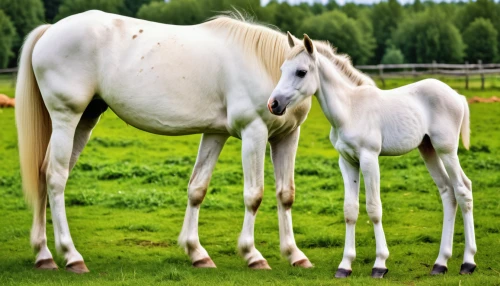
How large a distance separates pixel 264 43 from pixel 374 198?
1999 millimetres

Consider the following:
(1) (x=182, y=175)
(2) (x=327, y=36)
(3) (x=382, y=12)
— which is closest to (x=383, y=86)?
(1) (x=182, y=175)

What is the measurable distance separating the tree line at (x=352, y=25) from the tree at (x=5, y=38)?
0.02 meters

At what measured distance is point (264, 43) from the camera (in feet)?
23.4

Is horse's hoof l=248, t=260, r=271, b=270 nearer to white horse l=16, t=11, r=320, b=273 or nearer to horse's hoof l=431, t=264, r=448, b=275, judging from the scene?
white horse l=16, t=11, r=320, b=273

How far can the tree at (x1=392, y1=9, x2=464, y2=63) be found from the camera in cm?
6500

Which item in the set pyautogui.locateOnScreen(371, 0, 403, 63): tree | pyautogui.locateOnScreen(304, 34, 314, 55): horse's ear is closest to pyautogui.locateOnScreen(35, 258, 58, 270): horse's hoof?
pyautogui.locateOnScreen(304, 34, 314, 55): horse's ear

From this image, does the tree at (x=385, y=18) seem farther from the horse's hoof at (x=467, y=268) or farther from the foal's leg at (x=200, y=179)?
the horse's hoof at (x=467, y=268)

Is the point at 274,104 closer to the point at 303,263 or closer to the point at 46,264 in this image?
the point at 303,263

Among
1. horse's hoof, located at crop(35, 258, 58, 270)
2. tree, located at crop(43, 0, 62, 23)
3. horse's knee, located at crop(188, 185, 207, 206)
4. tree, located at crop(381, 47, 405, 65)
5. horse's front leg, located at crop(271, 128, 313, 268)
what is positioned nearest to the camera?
horse's hoof, located at crop(35, 258, 58, 270)

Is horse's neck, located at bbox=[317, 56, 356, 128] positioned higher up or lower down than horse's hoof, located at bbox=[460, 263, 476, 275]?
higher up

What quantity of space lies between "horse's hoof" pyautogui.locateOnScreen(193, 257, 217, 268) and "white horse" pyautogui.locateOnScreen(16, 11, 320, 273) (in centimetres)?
1

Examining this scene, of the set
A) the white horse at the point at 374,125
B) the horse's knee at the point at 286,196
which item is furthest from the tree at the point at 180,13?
the white horse at the point at 374,125

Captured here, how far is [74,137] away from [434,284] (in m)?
4.12

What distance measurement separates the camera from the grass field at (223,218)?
6570 millimetres
